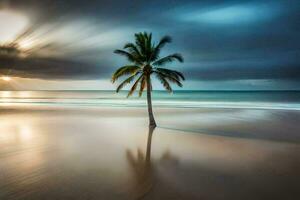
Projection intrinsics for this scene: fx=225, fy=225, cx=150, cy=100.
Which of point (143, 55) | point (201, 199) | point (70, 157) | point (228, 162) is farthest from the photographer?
point (143, 55)

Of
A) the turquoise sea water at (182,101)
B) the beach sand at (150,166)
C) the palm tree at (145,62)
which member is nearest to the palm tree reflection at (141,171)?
the beach sand at (150,166)

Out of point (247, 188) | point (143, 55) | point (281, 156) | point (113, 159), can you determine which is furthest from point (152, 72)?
point (247, 188)

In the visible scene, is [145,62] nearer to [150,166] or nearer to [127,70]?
Result: [127,70]

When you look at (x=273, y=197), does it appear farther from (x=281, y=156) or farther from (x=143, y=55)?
(x=143, y=55)

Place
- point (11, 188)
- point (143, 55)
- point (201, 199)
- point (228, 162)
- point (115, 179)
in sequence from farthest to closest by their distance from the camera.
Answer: point (143, 55), point (228, 162), point (115, 179), point (11, 188), point (201, 199)

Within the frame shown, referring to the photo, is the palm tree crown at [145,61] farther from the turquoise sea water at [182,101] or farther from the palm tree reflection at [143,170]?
the turquoise sea water at [182,101]

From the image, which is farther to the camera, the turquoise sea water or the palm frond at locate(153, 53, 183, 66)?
the turquoise sea water

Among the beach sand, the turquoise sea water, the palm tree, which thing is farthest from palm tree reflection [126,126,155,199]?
the turquoise sea water

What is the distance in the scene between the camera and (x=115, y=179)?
19.4 feet

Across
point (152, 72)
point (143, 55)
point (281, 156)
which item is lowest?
point (281, 156)

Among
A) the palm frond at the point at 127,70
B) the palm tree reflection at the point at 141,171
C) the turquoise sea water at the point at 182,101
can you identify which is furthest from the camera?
the turquoise sea water at the point at 182,101

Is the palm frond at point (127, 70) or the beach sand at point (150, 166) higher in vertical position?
the palm frond at point (127, 70)

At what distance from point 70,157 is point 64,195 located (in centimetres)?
307

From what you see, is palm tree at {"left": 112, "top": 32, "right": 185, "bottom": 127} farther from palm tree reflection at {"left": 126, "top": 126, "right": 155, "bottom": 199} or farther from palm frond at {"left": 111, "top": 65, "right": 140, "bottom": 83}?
palm tree reflection at {"left": 126, "top": 126, "right": 155, "bottom": 199}
